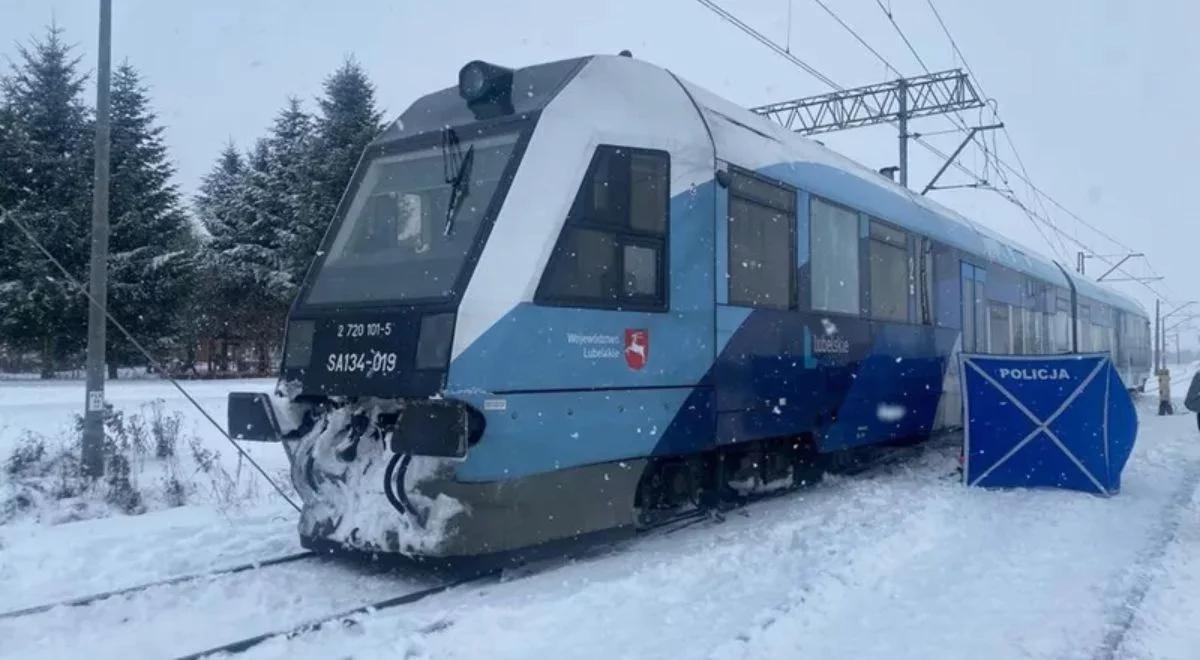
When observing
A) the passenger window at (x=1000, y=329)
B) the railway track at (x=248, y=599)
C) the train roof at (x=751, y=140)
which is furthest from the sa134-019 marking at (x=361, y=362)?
the passenger window at (x=1000, y=329)

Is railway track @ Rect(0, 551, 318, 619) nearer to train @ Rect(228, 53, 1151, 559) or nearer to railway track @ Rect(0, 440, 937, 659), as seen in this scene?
railway track @ Rect(0, 440, 937, 659)

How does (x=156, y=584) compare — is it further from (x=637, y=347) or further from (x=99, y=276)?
(x=99, y=276)

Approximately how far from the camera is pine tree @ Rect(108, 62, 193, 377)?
28.1 meters

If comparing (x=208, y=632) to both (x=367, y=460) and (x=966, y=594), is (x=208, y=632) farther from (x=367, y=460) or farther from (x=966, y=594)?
(x=966, y=594)

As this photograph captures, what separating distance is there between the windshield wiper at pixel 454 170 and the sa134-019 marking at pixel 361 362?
3.02ft

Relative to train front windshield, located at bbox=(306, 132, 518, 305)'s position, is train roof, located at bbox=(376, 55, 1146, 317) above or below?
above

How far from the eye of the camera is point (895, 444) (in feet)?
41.1

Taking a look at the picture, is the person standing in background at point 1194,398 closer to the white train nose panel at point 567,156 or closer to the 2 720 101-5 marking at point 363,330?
the white train nose panel at point 567,156

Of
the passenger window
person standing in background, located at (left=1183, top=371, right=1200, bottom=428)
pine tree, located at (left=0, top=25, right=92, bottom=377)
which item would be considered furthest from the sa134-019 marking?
pine tree, located at (left=0, top=25, right=92, bottom=377)

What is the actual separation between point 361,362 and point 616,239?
6.23 ft

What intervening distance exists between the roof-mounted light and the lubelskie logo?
6.04 feet

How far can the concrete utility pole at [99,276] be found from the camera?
31.1ft

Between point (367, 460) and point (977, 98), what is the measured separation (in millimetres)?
17202

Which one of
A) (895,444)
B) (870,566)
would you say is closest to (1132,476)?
(895,444)
